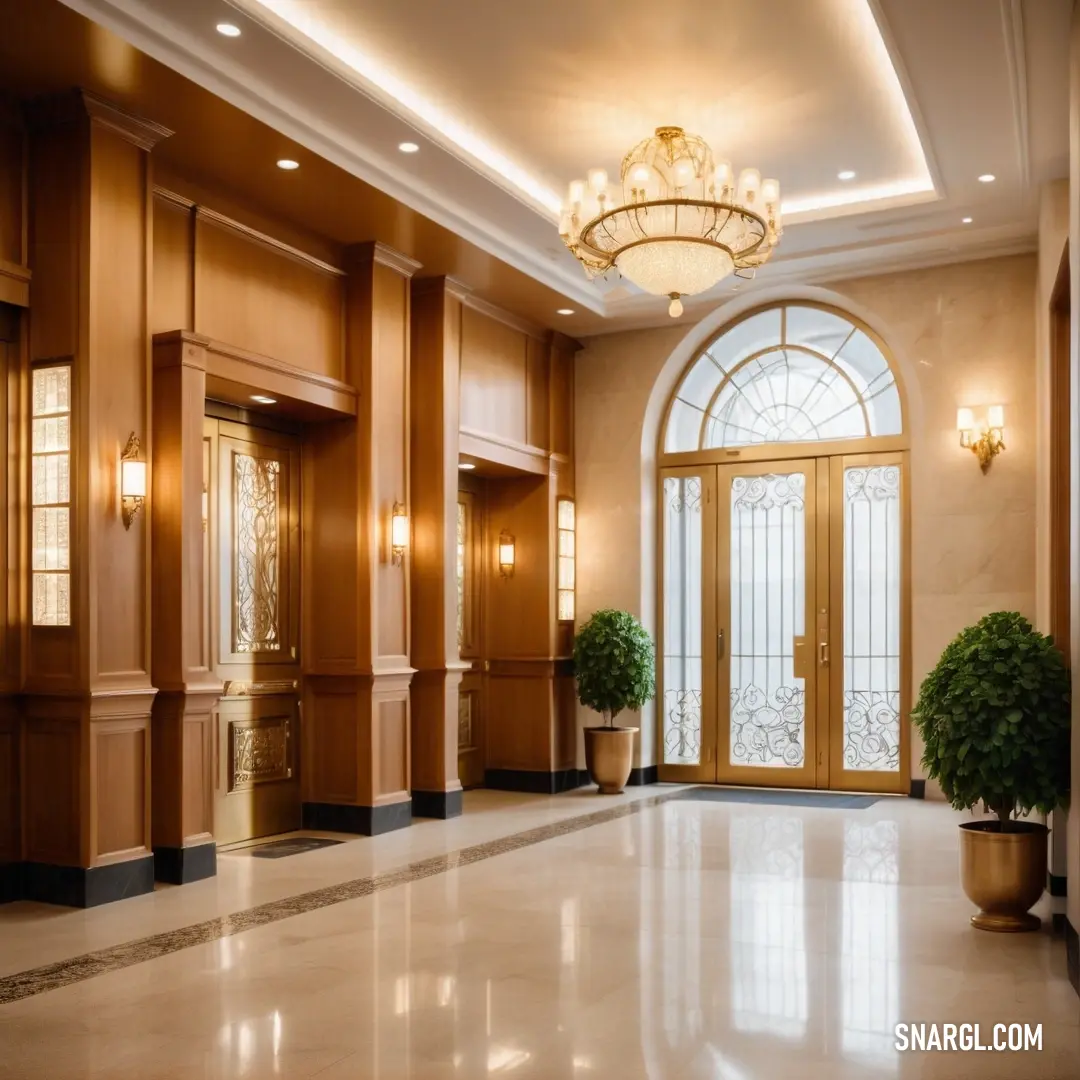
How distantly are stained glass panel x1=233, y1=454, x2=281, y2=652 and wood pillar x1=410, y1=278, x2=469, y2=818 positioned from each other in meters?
1.13

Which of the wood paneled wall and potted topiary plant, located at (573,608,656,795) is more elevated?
the wood paneled wall

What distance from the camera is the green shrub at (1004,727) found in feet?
16.4

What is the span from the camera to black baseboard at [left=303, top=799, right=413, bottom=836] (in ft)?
25.3

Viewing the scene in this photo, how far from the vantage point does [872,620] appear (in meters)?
9.45

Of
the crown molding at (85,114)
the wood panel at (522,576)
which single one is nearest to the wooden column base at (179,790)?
the crown molding at (85,114)

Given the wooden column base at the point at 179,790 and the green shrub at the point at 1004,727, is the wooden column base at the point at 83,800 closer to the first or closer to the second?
the wooden column base at the point at 179,790

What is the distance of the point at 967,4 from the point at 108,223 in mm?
4215

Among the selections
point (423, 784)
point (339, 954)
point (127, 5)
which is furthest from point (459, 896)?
point (127, 5)

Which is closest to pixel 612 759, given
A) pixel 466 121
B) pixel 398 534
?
pixel 398 534

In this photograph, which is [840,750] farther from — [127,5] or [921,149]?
[127,5]

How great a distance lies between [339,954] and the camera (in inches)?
188

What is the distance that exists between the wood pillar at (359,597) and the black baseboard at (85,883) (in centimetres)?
203

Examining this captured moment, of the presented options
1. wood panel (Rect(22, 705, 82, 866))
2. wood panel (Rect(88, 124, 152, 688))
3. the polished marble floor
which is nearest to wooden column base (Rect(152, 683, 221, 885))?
the polished marble floor

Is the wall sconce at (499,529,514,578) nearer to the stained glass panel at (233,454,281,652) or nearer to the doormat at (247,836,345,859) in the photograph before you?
the stained glass panel at (233,454,281,652)
